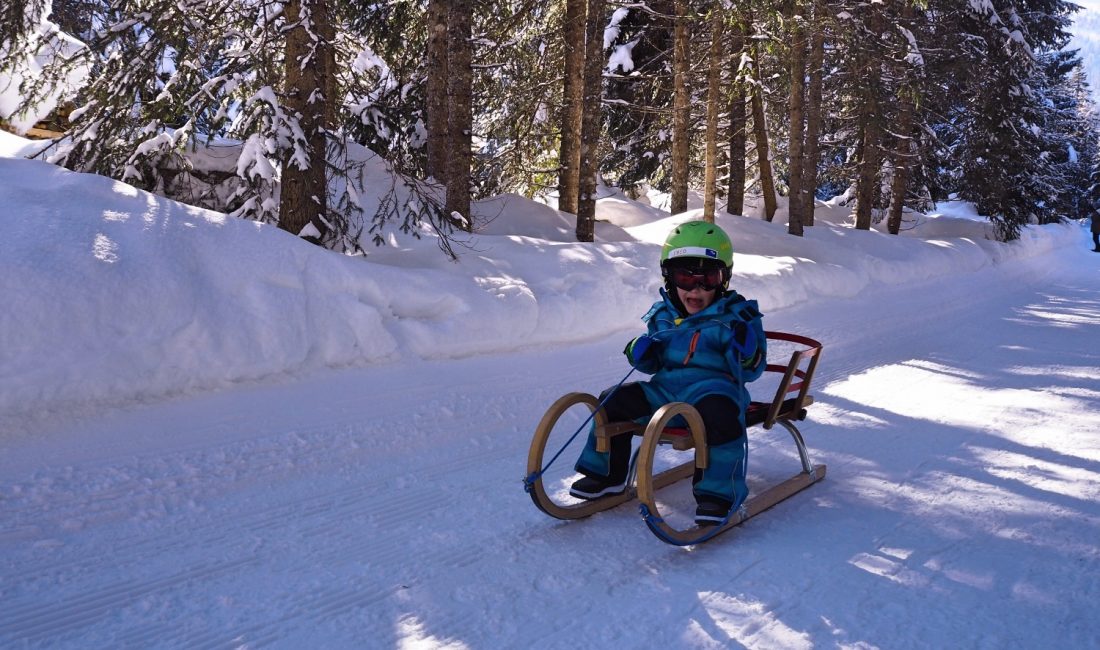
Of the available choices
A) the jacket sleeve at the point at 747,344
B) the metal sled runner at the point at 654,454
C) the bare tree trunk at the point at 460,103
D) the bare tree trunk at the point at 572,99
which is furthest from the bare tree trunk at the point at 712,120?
the jacket sleeve at the point at 747,344

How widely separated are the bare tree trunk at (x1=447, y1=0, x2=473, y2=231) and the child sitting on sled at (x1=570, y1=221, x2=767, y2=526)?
17.9ft

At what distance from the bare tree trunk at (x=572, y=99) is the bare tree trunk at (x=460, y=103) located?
284cm

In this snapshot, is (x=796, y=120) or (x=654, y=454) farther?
(x=796, y=120)

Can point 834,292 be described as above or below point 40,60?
below

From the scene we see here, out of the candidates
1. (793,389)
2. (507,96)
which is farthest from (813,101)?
(793,389)

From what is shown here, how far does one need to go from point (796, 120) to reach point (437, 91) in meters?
8.06

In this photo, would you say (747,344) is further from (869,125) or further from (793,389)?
(869,125)

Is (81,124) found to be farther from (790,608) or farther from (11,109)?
(790,608)

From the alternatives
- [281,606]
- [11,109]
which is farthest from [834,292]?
[11,109]

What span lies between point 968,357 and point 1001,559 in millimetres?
5371

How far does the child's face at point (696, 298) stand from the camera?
4273mm

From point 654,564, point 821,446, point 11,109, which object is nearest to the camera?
point 654,564

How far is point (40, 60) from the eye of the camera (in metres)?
11.1

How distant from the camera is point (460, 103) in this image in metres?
10.2
